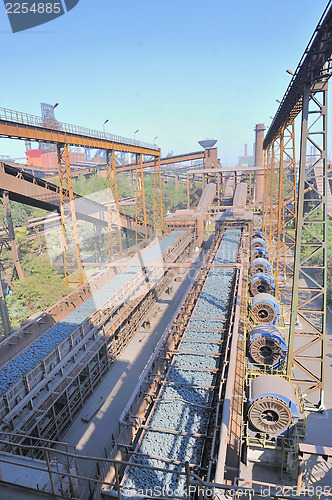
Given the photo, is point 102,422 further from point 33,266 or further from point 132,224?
point 132,224

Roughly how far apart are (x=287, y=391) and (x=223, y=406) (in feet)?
6.72

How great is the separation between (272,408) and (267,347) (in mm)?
2460

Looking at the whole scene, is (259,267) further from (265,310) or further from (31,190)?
(31,190)

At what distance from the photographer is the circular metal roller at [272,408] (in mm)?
6480

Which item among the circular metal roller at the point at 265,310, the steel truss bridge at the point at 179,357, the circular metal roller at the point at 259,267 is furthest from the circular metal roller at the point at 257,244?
the circular metal roller at the point at 265,310

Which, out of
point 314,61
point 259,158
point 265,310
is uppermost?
point 259,158

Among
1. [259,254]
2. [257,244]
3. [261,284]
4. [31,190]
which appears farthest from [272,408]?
[31,190]

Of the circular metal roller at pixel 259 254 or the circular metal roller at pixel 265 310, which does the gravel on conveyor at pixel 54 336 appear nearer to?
the circular metal roller at pixel 265 310

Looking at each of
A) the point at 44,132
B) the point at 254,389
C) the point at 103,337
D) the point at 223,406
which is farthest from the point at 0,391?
the point at 44,132

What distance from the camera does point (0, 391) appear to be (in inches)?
291

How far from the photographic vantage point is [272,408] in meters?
6.54

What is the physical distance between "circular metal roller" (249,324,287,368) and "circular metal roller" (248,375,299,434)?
1977 millimetres

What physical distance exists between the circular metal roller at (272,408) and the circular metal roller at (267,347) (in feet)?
6.49

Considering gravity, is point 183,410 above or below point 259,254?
below
